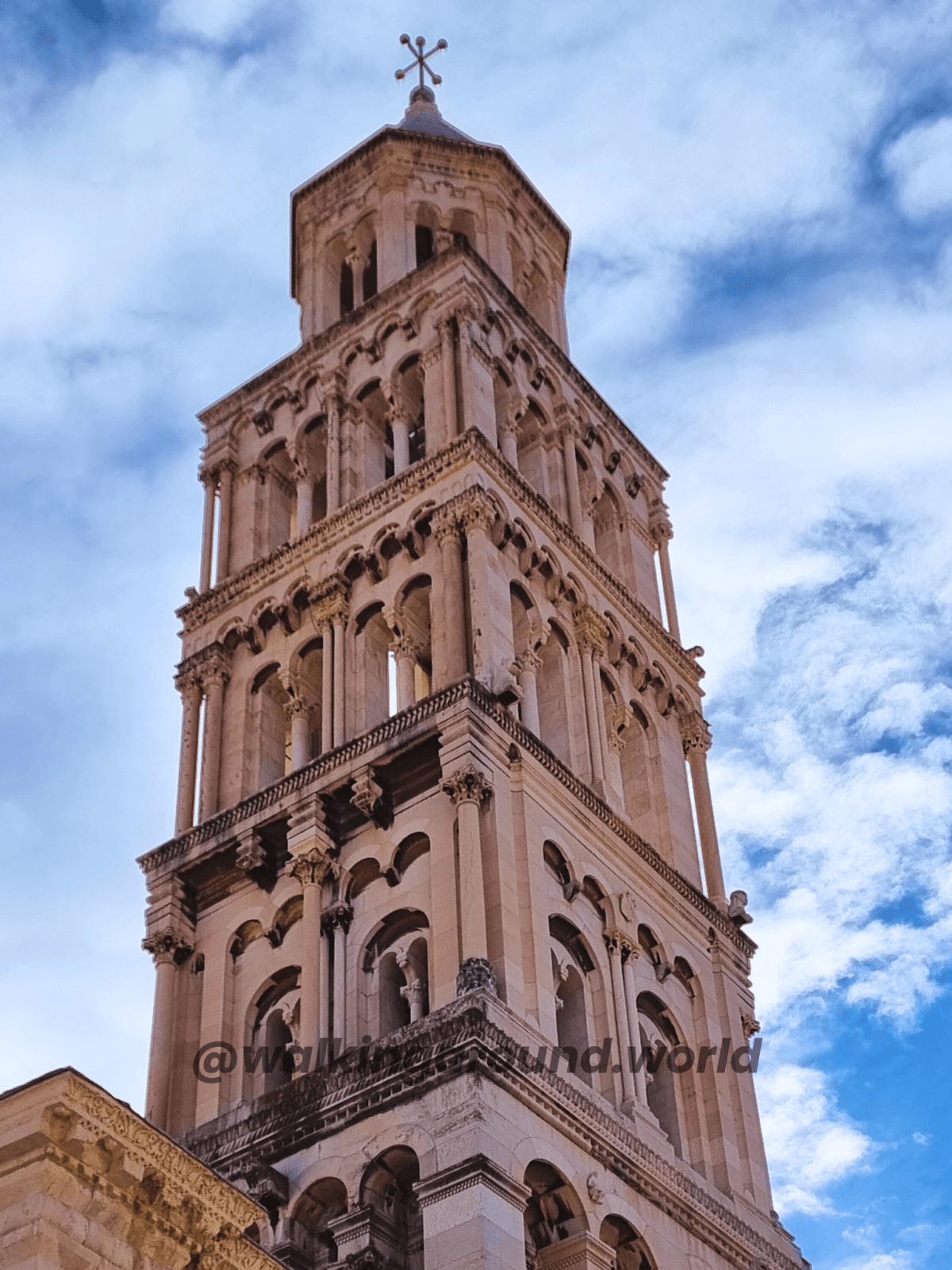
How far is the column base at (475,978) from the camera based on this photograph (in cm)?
3170

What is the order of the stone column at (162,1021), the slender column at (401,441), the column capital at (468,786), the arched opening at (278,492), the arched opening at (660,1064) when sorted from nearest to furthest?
the column capital at (468,786) → the stone column at (162,1021) → the arched opening at (660,1064) → the slender column at (401,441) → the arched opening at (278,492)

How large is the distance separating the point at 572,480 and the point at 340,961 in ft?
47.3

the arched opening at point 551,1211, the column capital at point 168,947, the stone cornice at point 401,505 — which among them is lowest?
the arched opening at point 551,1211

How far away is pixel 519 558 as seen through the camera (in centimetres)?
4103

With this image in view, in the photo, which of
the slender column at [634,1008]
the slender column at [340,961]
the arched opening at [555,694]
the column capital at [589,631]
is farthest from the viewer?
the column capital at [589,631]

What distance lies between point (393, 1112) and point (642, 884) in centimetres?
904

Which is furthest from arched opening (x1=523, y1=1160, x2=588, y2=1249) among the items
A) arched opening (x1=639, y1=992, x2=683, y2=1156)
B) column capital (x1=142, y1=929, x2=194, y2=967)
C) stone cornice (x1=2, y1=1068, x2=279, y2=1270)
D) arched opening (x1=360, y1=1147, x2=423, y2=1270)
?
stone cornice (x1=2, y1=1068, x2=279, y2=1270)

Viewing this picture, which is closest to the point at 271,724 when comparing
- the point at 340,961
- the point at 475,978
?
the point at 340,961

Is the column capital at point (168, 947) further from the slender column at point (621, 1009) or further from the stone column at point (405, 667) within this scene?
the slender column at point (621, 1009)

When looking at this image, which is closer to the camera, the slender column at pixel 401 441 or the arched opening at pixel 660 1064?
the arched opening at pixel 660 1064

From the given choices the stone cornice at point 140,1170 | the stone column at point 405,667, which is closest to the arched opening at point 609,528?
the stone column at point 405,667

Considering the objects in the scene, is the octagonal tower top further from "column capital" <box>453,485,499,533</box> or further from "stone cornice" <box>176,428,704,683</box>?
"column capital" <box>453,485,499,533</box>

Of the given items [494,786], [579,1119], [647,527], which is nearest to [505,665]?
[494,786]

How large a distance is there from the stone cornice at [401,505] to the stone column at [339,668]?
6.55 ft
